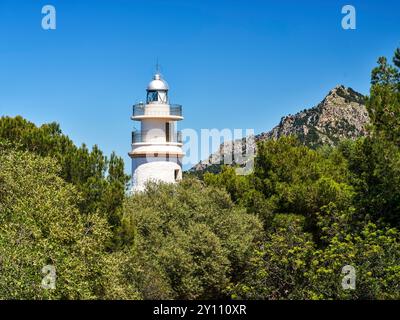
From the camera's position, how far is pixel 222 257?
3011 cm

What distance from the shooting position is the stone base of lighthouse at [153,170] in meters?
40.9

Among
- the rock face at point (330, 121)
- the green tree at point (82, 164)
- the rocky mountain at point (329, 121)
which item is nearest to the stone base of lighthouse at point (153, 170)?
the green tree at point (82, 164)

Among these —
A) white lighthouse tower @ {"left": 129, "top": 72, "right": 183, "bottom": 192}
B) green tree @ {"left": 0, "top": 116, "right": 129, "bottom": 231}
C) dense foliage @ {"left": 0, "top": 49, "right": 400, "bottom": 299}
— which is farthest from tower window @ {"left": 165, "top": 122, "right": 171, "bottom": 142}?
green tree @ {"left": 0, "top": 116, "right": 129, "bottom": 231}

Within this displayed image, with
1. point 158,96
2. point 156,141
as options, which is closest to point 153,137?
point 156,141

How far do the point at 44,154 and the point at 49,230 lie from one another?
912 centimetres

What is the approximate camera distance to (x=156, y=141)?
41.6m

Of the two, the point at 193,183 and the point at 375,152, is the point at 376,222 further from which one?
the point at 193,183

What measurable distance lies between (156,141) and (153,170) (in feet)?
5.36

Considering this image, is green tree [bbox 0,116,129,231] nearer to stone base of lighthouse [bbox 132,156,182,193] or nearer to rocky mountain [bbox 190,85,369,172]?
stone base of lighthouse [bbox 132,156,182,193]

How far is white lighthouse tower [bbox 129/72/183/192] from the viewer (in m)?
41.3

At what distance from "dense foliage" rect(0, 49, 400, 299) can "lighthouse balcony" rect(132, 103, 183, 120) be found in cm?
406

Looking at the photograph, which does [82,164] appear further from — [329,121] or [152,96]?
[329,121]
